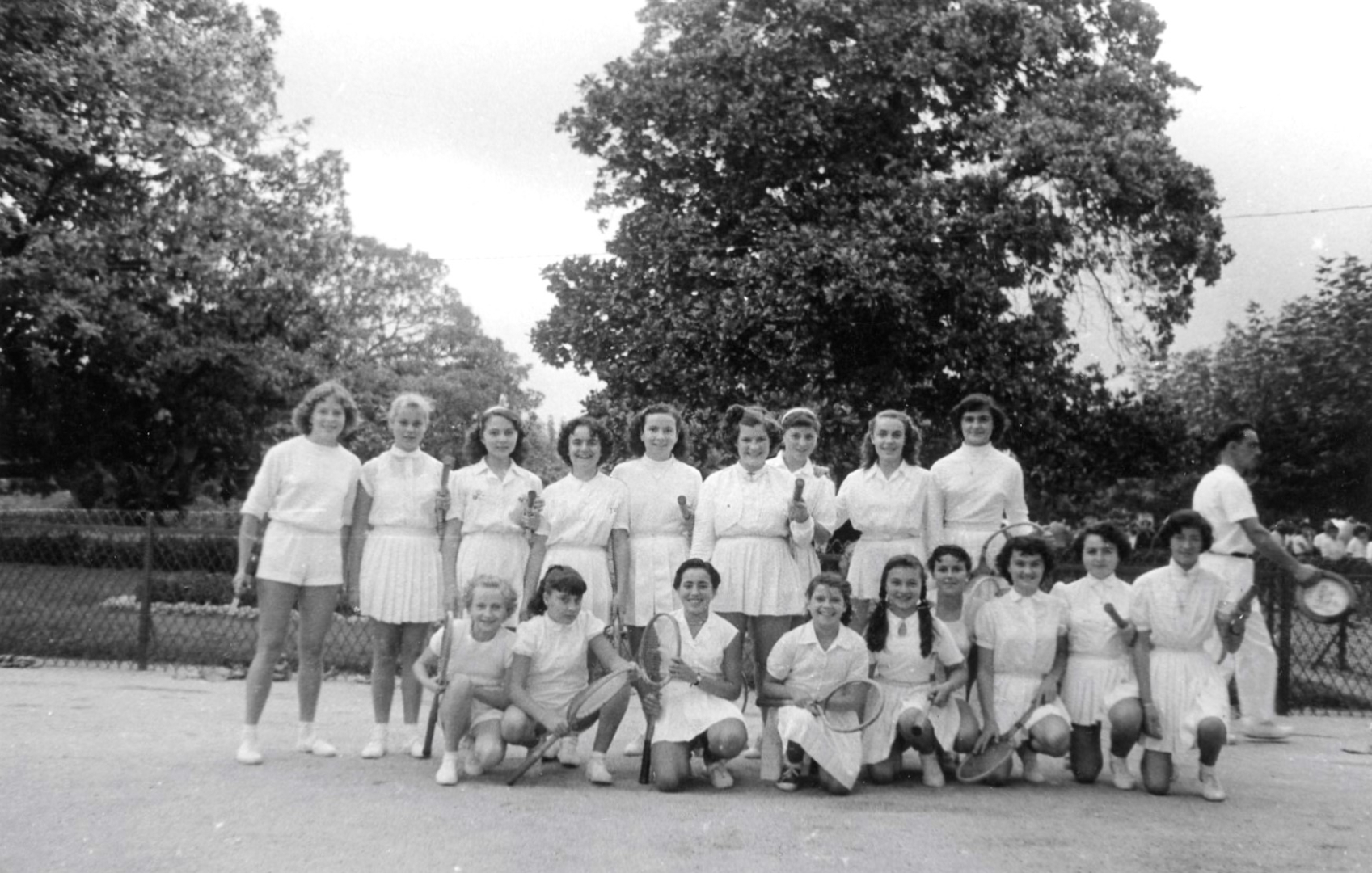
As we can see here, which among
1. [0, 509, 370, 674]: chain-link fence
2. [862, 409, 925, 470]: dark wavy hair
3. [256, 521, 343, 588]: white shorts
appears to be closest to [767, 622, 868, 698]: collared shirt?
[862, 409, 925, 470]: dark wavy hair

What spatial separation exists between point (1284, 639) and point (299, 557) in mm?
6377

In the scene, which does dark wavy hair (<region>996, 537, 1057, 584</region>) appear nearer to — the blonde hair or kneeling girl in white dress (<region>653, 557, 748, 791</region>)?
kneeling girl in white dress (<region>653, 557, 748, 791</region>)

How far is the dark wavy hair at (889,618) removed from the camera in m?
5.89

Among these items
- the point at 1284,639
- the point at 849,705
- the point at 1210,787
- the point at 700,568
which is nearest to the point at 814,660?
the point at 849,705

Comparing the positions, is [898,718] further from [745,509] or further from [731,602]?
[745,509]

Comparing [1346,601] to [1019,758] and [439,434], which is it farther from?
[439,434]

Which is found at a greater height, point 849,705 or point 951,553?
point 951,553

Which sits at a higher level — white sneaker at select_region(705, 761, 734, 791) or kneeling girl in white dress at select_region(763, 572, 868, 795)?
kneeling girl in white dress at select_region(763, 572, 868, 795)

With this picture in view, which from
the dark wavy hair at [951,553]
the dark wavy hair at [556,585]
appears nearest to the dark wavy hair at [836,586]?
the dark wavy hair at [951,553]

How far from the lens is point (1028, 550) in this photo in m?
6.03

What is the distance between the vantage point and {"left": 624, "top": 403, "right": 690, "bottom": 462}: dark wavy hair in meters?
6.43

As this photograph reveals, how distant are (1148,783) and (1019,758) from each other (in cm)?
64

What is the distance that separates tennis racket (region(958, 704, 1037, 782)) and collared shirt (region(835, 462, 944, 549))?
1.07 meters

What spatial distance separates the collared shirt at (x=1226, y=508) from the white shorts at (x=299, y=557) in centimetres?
455
